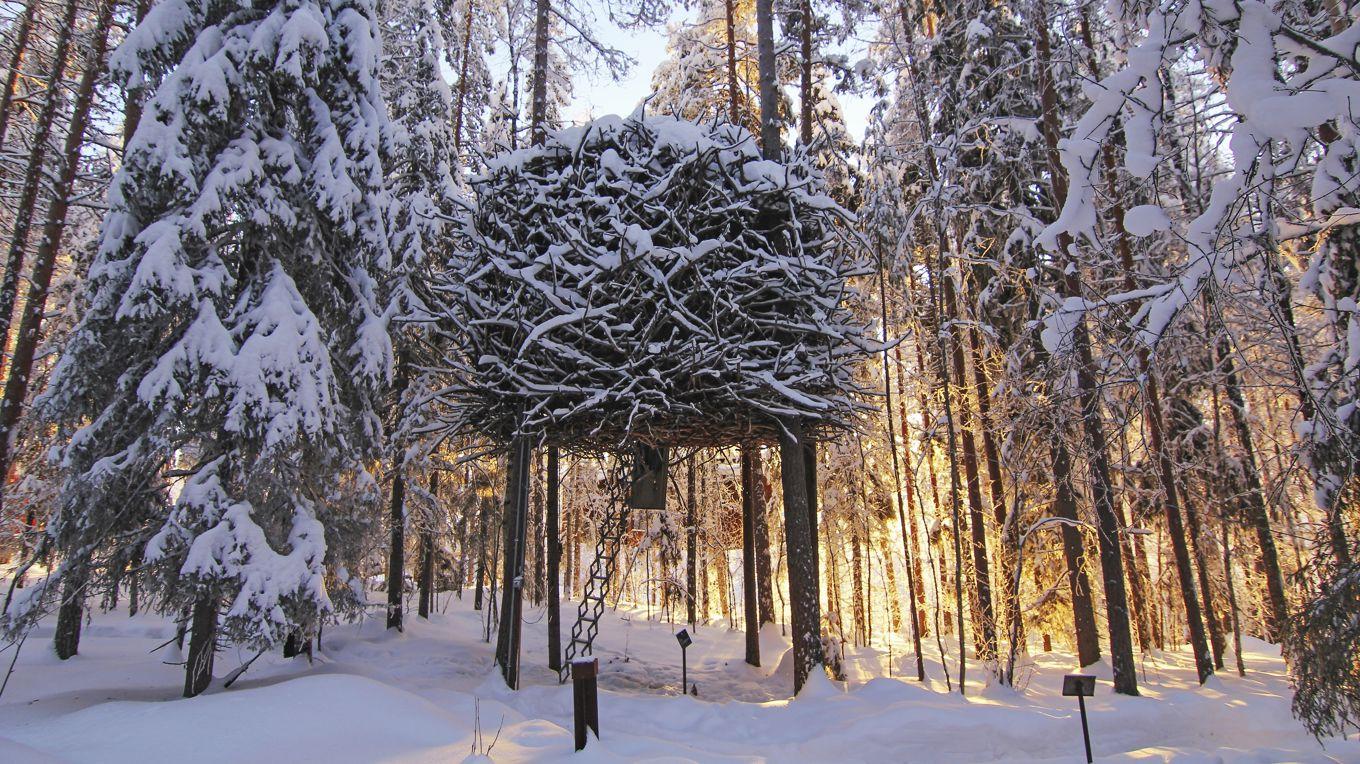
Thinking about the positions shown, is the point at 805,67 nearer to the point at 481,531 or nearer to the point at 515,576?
the point at 515,576

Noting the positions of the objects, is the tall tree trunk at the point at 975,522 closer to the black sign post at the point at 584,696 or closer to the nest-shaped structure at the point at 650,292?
the nest-shaped structure at the point at 650,292

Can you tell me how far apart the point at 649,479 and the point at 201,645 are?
4.65 metres

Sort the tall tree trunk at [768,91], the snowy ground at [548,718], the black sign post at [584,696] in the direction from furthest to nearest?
the tall tree trunk at [768,91]
the black sign post at [584,696]
the snowy ground at [548,718]

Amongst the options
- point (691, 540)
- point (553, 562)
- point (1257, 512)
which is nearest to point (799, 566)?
point (553, 562)

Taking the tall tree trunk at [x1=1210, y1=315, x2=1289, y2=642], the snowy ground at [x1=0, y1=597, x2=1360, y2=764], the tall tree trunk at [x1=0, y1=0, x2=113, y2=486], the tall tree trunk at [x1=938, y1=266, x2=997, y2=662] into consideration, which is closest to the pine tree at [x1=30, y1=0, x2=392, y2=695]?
the snowy ground at [x1=0, y1=597, x2=1360, y2=764]

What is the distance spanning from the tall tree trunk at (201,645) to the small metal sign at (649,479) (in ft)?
14.0

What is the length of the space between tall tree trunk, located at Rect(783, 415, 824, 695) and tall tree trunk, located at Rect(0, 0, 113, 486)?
9012 millimetres

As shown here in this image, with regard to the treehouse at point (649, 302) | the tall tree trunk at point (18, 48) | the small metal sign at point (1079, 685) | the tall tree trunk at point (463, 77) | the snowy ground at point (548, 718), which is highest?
the tall tree trunk at point (463, 77)

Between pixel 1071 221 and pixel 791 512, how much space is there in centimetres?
469

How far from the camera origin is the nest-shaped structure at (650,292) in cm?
629

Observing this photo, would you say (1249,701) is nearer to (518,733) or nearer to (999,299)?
(999,299)

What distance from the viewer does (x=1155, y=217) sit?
2908 millimetres

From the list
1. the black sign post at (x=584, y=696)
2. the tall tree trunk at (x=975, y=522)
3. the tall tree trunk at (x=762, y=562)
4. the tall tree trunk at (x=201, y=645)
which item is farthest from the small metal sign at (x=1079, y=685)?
the tall tree trunk at (x=762, y=562)

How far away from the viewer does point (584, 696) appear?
15.5ft
